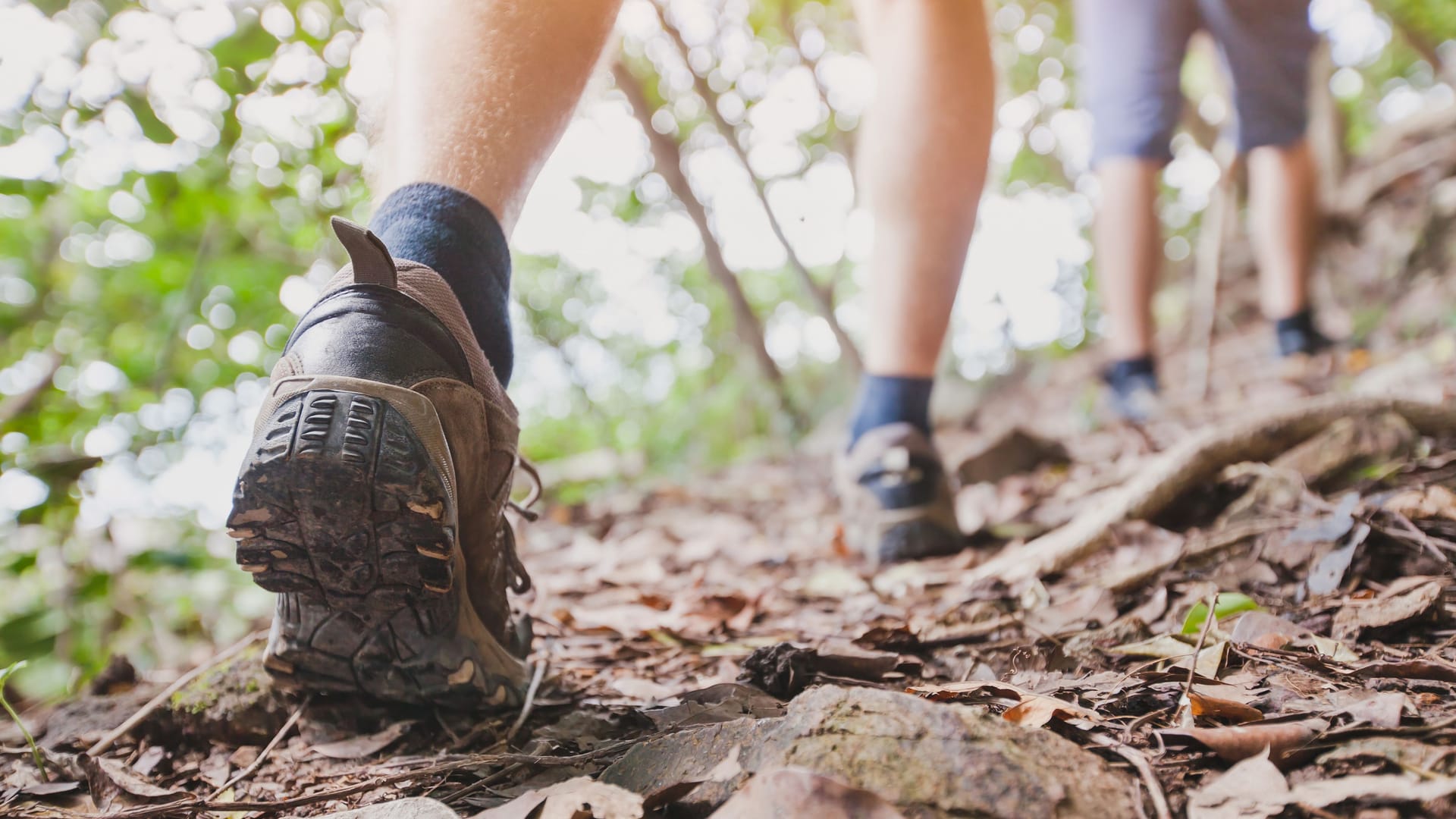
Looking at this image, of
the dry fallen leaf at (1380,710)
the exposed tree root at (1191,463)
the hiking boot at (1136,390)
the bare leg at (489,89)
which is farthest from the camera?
the hiking boot at (1136,390)

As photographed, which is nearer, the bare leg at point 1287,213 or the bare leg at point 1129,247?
the bare leg at point 1129,247

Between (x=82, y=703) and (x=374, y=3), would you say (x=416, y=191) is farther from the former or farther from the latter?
(x=374, y=3)

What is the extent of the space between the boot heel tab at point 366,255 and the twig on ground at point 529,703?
1.66ft

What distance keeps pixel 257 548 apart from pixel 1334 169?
276 inches

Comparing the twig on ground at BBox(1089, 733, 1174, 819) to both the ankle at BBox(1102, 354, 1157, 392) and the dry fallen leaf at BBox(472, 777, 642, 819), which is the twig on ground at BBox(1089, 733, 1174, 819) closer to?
the dry fallen leaf at BBox(472, 777, 642, 819)

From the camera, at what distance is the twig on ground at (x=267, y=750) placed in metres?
0.87

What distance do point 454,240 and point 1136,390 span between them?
2.46m

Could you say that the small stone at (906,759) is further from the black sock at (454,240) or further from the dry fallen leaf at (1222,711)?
the black sock at (454,240)

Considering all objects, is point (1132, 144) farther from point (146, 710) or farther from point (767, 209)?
point (146, 710)

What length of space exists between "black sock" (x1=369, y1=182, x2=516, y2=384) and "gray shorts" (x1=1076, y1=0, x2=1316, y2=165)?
234cm

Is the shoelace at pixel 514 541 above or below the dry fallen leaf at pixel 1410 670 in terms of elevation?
above

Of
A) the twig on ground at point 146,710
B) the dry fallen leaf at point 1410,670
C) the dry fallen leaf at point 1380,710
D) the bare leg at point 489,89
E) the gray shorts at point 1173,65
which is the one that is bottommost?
the dry fallen leaf at point 1410,670

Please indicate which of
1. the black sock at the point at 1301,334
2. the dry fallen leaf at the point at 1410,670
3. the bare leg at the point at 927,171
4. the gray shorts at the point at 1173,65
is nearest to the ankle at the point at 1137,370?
the gray shorts at the point at 1173,65

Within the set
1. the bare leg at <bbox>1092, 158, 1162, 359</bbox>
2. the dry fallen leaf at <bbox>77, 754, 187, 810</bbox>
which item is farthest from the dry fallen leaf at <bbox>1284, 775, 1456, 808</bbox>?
the bare leg at <bbox>1092, 158, 1162, 359</bbox>
